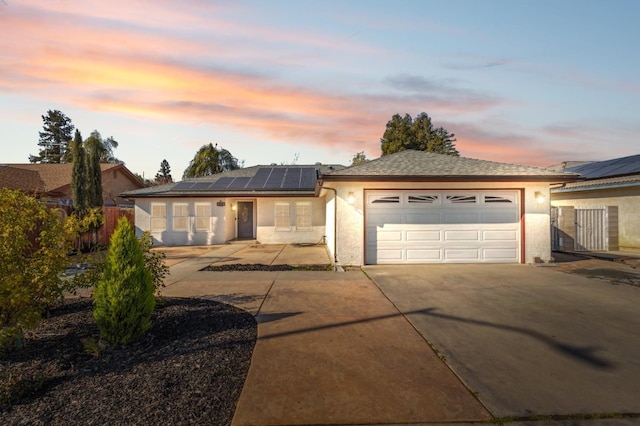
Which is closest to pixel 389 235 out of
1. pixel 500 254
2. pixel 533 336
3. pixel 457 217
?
pixel 457 217

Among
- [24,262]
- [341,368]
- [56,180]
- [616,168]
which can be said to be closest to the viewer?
[341,368]

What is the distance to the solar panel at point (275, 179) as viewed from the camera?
1744 cm

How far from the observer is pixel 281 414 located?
2.66m

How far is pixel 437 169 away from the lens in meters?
10.5

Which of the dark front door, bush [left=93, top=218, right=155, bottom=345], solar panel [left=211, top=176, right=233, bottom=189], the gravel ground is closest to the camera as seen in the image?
the gravel ground

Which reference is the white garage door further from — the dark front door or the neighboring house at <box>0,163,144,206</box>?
the neighboring house at <box>0,163,144,206</box>

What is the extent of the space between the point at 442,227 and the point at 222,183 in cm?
1302

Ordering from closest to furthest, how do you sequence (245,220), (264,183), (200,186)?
1. (200,186)
2. (264,183)
3. (245,220)

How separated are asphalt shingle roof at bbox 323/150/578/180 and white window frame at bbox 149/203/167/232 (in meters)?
11.6

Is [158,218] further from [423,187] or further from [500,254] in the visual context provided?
[500,254]

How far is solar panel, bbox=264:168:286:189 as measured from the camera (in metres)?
17.4

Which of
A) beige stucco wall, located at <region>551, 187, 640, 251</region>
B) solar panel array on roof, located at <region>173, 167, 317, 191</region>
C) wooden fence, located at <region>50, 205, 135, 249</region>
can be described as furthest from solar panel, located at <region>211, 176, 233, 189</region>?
beige stucco wall, located at <region>551, 187, 640, 251</region>

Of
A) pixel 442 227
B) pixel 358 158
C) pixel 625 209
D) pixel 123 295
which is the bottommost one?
pixel 123 295

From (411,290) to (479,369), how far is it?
11.9 ft
